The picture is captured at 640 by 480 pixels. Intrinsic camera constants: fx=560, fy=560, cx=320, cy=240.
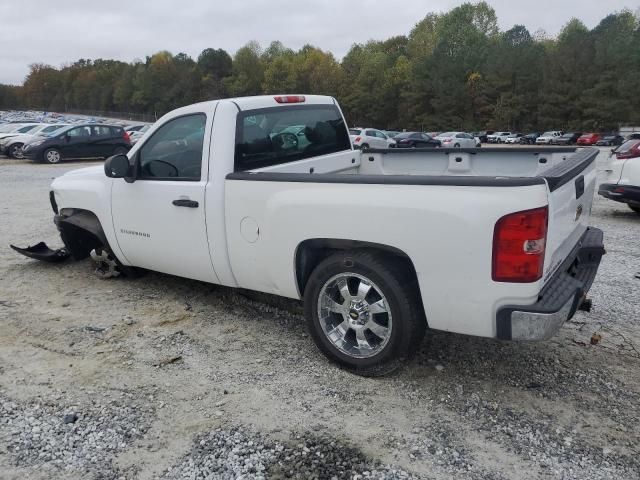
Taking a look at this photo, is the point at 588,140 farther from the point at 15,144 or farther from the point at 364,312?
the point at 364,312

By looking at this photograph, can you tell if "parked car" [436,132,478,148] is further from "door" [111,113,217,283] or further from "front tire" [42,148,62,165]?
"door" [111,113,217,283]

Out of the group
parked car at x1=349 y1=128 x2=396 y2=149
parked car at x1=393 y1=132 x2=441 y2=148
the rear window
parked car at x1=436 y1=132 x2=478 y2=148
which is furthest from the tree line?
the rear window

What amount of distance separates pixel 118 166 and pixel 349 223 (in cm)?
227

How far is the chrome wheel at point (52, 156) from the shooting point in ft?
72.2

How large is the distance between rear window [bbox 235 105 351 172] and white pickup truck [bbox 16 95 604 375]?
0.6 inches

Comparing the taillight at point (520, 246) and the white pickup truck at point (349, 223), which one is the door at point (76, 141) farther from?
the taillight at point (520, 246)

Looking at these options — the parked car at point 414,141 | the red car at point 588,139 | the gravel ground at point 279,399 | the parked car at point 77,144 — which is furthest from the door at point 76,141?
the red car at point 588,139

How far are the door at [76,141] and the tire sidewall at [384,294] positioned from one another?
21.5m

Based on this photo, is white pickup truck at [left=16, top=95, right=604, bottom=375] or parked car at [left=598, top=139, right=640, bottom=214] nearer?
white pickup truck at [left=16, top=95, right=604, bottom=375]

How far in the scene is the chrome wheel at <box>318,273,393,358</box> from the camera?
3.56 m

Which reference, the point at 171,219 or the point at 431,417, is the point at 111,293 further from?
the point at 431,417

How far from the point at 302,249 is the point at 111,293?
2539mm

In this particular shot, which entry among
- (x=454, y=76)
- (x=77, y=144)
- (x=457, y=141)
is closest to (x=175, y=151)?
(x=77, y=144)

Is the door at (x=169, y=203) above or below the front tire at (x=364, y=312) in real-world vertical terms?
above
